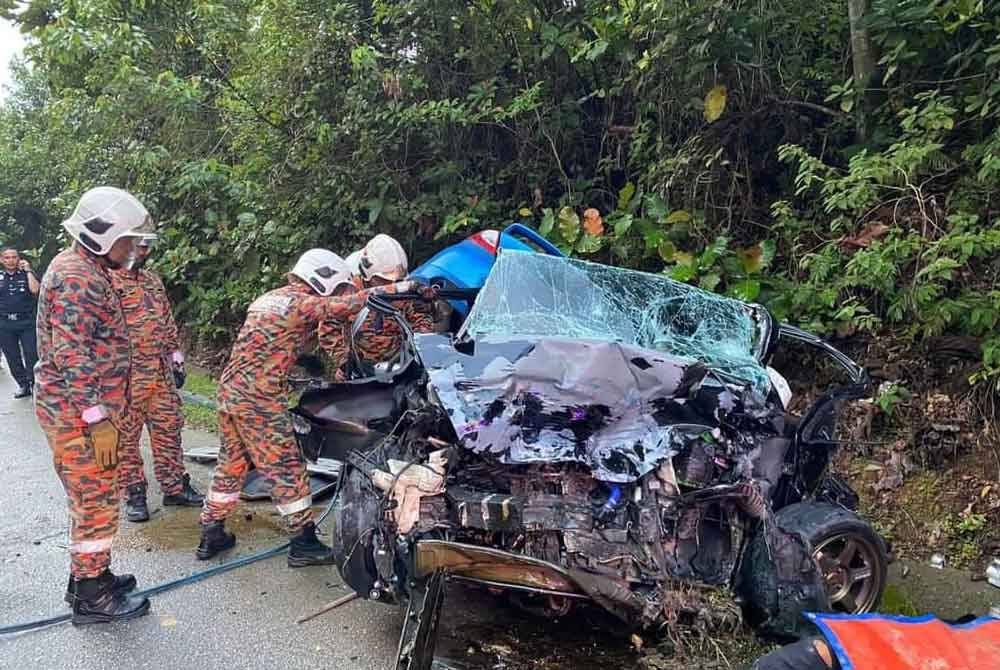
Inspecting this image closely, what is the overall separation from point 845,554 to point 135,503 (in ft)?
14.0

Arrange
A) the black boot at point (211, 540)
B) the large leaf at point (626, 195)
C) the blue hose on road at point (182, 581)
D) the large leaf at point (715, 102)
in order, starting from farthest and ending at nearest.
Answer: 1. the large leaf at point (626, 195)
2. the large leaf at point (715, 102)
3. the black boot at point (211, 540)
4. the blue hose on road at point (182, 581)

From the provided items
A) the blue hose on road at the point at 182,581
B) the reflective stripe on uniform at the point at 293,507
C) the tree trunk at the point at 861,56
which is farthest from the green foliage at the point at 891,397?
the blue hose on road at the point at 182,581

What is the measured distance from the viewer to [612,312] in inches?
141

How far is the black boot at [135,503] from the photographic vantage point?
4676 mm

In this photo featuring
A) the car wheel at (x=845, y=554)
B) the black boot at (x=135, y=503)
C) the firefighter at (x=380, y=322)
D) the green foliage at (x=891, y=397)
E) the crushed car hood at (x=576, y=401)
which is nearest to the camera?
the crushed car hood at (x=576, y=401)

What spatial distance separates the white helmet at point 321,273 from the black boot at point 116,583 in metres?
1.72

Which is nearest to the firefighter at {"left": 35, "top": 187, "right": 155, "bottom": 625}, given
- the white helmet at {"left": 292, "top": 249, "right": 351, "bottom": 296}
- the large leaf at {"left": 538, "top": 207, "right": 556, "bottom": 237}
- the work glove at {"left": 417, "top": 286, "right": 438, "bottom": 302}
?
the white helmet at {"left": 292, "top": 249, "right": 351, "bottom": 296}

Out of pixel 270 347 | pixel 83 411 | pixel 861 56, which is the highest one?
pixel 861 56

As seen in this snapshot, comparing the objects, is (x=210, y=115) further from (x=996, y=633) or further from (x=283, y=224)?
(x=996, y=633)

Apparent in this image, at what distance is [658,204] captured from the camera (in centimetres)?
601

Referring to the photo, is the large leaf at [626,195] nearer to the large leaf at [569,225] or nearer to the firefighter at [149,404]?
the large leaf at [569,225]

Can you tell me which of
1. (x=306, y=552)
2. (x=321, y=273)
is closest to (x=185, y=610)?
(x=306, y=552)

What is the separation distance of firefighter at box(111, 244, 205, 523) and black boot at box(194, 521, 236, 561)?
892 millimetres

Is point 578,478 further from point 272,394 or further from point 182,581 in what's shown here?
point 182,581
